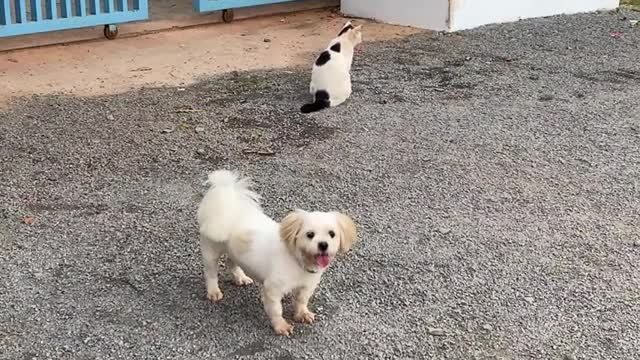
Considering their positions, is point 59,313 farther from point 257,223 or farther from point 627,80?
point 627,80

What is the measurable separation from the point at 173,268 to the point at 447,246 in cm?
110

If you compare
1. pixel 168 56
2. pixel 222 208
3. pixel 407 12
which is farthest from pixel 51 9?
pixel 222 208

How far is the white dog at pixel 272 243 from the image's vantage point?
2645 mm

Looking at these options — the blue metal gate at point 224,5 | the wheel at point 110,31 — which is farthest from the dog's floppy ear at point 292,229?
the blue metal gate at point 224,5

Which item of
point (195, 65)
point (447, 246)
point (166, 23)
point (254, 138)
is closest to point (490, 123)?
point (254, 138)

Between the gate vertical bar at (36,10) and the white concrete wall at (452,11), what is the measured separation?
2881mm

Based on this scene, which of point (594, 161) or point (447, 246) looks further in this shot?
point (594, 161)

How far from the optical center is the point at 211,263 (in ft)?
9.78

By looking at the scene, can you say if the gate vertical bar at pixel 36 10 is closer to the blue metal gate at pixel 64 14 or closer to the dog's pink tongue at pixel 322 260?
the blue metal gate at pixel 64 14

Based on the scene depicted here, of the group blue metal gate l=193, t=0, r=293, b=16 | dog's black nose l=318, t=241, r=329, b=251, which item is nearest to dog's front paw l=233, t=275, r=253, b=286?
dog's black nose l=318, t=241, r=329, b=251

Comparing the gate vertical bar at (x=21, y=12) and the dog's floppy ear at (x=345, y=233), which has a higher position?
the gate vertical bar at (x=21, y=12)

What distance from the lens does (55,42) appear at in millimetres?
6676

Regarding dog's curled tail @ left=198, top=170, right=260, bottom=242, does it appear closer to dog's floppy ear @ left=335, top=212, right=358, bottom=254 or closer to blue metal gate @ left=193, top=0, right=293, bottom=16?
dog's floppy ear @ left=335, top=212, right=358, bottom=254

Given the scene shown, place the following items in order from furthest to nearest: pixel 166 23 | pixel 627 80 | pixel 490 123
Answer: pixel 166 23, pixel 627 80, pixel 490 123
